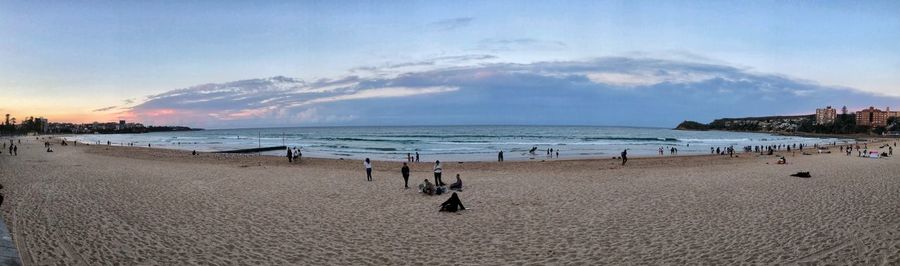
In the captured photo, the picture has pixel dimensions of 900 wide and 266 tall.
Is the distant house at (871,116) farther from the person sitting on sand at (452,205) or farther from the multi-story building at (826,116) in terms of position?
the person sitting on sand at (452,205)

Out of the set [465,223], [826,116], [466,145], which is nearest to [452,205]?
[465,223]

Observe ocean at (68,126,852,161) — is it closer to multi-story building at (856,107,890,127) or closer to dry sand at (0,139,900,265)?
dry sand at (0,139,900,265)

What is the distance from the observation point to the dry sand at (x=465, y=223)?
7.46 m

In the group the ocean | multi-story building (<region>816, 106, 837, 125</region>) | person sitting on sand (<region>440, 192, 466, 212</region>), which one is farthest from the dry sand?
multi-story building (<region>816, 106, 837, 125</region>)

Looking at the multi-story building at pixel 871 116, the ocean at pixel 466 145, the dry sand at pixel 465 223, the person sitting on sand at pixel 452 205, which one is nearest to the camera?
the dry sand at pixel 465 223

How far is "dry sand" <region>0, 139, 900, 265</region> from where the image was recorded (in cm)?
746

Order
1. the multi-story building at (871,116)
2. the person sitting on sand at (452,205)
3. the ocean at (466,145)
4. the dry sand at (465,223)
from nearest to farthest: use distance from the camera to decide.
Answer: the dry sand at (465,223) < the person sitting on sand at (452,205) < the ocean at (466,145) < the multi-story building at (871,116)

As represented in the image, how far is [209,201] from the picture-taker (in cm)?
1313

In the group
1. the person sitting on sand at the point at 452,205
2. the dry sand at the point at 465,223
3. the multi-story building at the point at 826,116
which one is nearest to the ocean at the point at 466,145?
the dry sand at the point at 465,223

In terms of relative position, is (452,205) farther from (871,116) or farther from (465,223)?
(871,116)

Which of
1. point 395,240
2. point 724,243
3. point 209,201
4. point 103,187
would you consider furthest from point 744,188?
point 103,187

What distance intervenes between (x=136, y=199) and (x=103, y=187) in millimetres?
3785

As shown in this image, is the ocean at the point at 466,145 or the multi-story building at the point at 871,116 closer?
the ocean at the point at 466,145

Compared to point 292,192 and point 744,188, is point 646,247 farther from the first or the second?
point 292,192
